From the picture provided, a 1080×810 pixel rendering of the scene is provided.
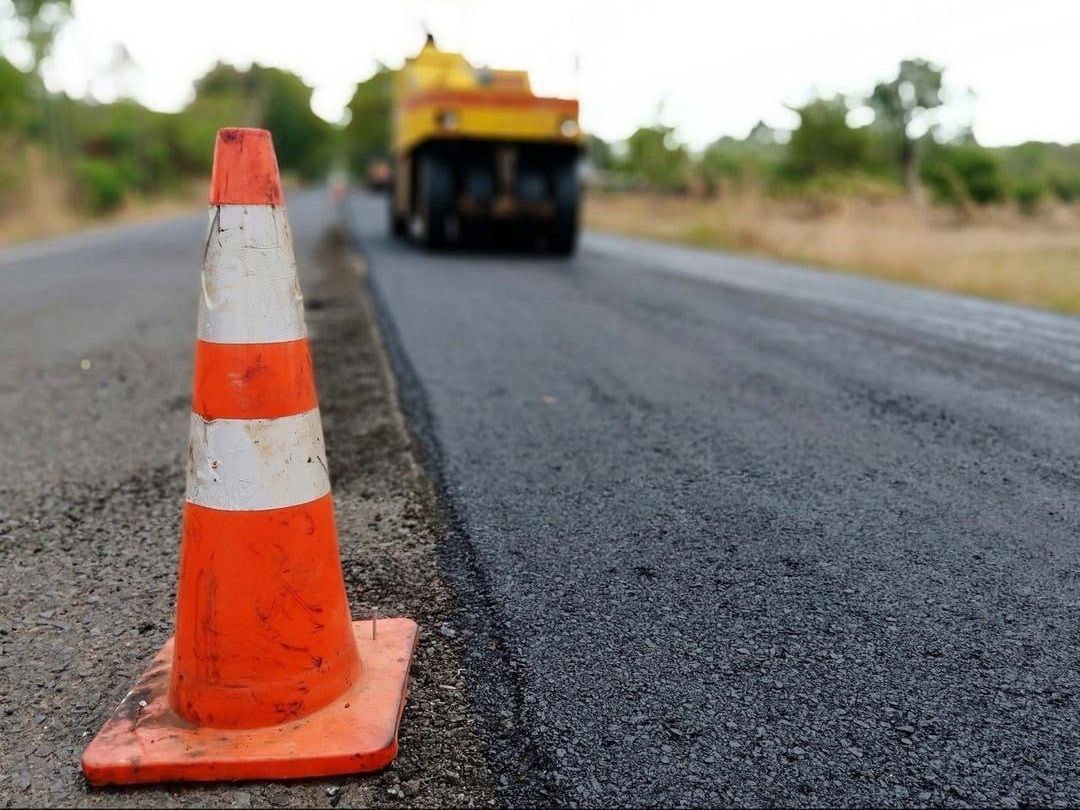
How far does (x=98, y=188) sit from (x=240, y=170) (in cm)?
3082

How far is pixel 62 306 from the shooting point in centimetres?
749

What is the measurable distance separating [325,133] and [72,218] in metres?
92.1

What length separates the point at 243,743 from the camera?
160 centimetres

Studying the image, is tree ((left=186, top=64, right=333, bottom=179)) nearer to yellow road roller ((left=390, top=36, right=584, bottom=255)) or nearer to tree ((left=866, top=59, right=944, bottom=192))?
tree ((left=866, top=59, right=944, bottom=192))

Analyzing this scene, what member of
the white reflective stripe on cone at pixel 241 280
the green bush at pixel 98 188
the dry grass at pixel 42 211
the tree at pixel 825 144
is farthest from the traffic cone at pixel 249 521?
the tree at pixel 825 144

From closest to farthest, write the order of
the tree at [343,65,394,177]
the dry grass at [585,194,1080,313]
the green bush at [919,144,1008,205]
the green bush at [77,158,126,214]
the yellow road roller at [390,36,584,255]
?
1. the dry grass at [585,194,1080,313]
2. the yellow road roller at [390,36,584,255]
3. the green bush at [77,158,126,214]
4. the green bush at [919,144,1008,205]
5. the tree at [343,65,394,177]

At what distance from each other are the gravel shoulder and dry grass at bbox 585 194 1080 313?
24.1ft

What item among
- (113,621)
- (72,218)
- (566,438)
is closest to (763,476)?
(566,438)

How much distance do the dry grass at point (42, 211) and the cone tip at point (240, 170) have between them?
18705mm

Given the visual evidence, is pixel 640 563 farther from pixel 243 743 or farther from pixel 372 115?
pixel 372 115

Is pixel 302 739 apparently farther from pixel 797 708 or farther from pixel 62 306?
pixel 62 306

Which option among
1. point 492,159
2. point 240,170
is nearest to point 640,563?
point 240,170

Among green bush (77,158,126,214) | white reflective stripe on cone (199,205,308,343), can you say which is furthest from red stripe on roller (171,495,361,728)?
green bush (77,158,126,214)

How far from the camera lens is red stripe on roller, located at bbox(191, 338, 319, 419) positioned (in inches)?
65.8
